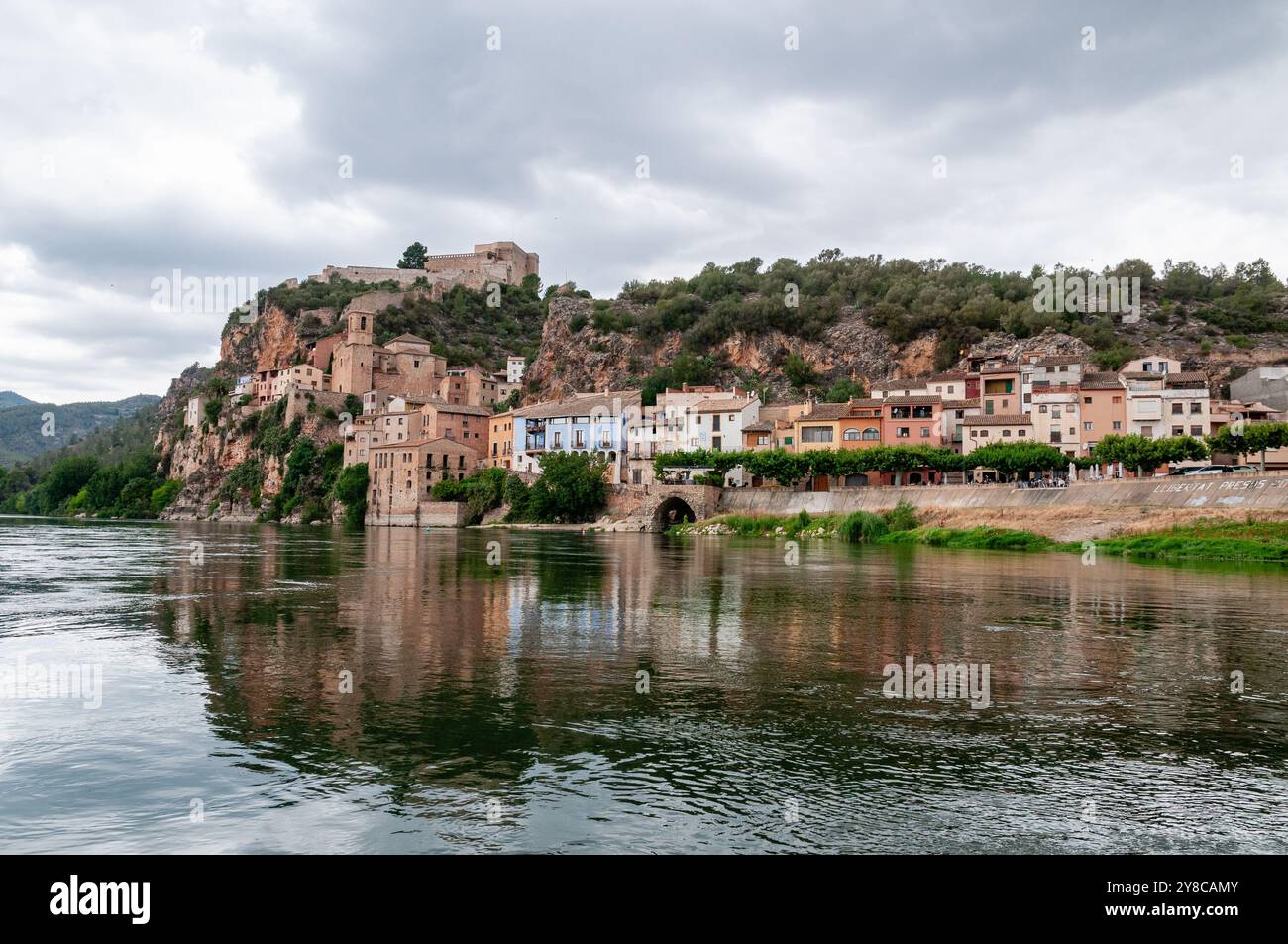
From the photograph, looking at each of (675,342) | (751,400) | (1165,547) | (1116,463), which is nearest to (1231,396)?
(1116,463)

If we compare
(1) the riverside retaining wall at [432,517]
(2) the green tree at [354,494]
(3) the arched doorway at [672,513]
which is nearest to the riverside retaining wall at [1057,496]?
(3) the arched doorway at [672,513]

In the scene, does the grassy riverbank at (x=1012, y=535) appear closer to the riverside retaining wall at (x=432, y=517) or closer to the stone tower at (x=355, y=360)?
the riverside retaining wall at (x=432, y=517)

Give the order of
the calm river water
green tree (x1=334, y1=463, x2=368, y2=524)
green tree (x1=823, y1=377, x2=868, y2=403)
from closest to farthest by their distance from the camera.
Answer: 1. the calm river water
2. green tree (x1=823, y1=377, x2=868, y2=403)
3. green tree (x1=334, y1=463, x2=368, y2=524)

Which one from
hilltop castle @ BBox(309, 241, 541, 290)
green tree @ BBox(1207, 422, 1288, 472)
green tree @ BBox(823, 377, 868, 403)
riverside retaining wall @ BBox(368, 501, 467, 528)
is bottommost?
riverside retaining wall @ BBox(368, 501, 467, 528)

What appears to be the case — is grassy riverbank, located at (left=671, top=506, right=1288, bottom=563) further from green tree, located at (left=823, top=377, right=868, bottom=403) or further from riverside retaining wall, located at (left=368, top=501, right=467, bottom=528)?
green tree, located at (left=823, top=377, right=868, bottom=403)

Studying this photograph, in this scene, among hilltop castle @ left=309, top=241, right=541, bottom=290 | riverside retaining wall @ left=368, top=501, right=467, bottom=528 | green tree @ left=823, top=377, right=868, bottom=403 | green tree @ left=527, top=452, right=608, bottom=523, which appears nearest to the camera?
green tree @ left=527, top=452, right=608, bottom=523

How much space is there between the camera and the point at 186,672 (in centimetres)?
1365

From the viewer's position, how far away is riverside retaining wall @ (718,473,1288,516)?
43.6 m

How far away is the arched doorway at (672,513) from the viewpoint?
256 ft

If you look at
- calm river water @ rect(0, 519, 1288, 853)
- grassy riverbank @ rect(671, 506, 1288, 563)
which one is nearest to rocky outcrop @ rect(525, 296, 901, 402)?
grassy riverbank @ rect(671, 506, 1288, 563)

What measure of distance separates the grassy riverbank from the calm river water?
19.5 m

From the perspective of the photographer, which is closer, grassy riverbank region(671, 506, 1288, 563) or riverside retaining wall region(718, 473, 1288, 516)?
grassy riverbank region(671, 506, 1288, 563)

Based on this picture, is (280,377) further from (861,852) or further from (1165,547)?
(861,852)

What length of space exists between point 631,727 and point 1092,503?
4601 centimetres
